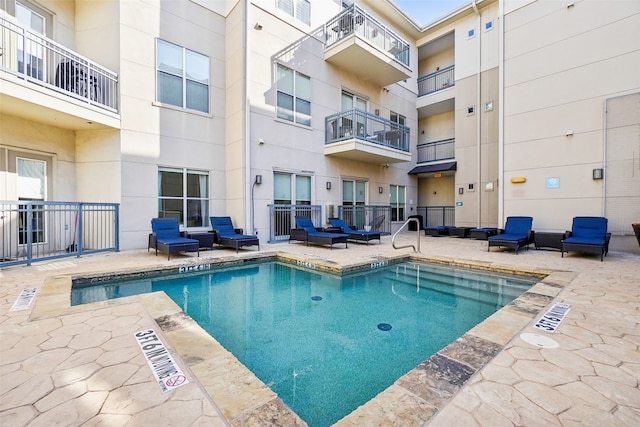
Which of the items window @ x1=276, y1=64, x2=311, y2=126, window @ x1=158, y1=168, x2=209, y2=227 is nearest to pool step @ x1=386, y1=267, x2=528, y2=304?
window @ x1=158, y1=168, x2=209, y2=227

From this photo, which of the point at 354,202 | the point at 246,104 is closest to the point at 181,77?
the point at 246,104

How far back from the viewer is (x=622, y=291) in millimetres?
4059

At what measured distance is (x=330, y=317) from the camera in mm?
3777

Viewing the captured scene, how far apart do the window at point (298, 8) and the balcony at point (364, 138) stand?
350 centimetres

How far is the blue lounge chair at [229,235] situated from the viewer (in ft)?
25.3

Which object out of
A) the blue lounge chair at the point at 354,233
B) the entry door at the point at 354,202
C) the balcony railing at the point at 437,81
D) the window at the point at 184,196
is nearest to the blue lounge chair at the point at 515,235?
the blue lounge chair at the point at 354,233

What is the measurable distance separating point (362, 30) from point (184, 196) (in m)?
8.67

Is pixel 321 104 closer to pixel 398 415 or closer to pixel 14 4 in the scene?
pixel 14 4

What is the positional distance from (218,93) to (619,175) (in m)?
11.6

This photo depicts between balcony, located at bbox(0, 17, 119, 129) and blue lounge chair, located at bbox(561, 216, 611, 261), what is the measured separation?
11508mm

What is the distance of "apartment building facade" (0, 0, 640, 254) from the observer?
7.08 m

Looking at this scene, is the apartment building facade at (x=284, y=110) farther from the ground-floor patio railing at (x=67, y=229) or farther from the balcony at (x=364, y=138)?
the ground-floor patio railing at (x=67, y=229)

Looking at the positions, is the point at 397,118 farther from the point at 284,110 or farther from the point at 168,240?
the point at 168,240

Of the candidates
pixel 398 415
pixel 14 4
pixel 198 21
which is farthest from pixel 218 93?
pixel 398 415
